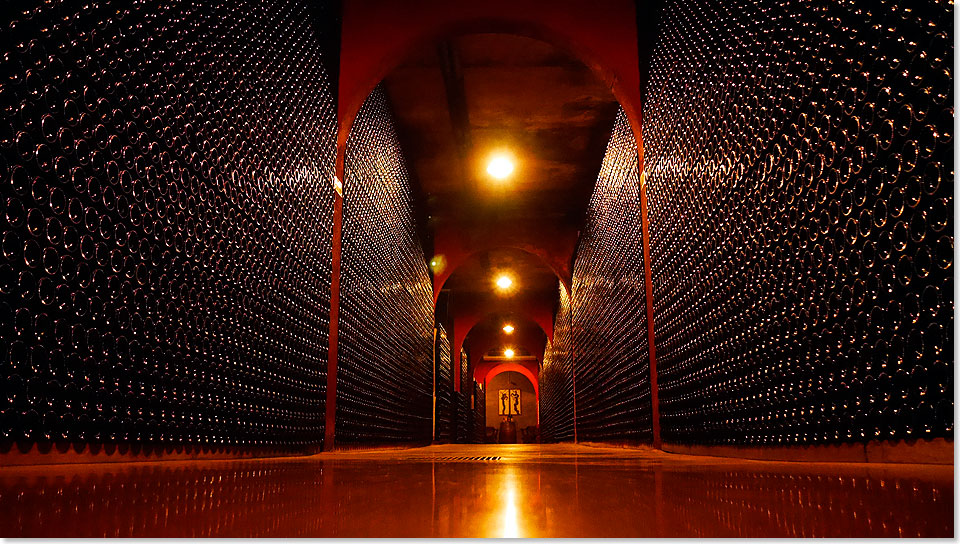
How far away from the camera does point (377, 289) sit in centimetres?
607

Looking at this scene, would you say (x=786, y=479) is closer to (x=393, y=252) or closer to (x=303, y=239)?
(x=303, y=239)

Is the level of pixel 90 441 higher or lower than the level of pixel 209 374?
lower

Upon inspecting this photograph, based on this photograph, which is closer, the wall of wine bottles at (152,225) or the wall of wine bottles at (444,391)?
the wall of wine bottles at (152,225)

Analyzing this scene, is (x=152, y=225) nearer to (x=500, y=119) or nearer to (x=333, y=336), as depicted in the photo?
(x=333, y=336)

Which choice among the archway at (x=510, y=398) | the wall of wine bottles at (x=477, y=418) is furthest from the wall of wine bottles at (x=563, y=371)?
the archway at (x=510, y=398)

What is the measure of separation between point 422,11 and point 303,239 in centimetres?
237

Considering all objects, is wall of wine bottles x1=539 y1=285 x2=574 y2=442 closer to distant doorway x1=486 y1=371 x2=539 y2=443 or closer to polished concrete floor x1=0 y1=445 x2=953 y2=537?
polished concrete floor x1=0 y1=445 x2=953 y2=537

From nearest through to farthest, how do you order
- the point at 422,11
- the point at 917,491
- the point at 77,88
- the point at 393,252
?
the point at 917,491 → the point at 77,88 → the point at 422,11 → the point at 393,252

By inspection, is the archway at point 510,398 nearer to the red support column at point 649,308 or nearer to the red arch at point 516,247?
the red arch at point 516,247

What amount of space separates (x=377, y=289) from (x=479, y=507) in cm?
522

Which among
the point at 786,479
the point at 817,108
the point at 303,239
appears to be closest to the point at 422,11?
the point at 303,239

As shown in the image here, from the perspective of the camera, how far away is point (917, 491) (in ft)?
3.63

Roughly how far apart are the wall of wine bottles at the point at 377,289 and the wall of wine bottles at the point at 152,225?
1074 mm

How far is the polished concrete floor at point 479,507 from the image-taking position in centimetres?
75
